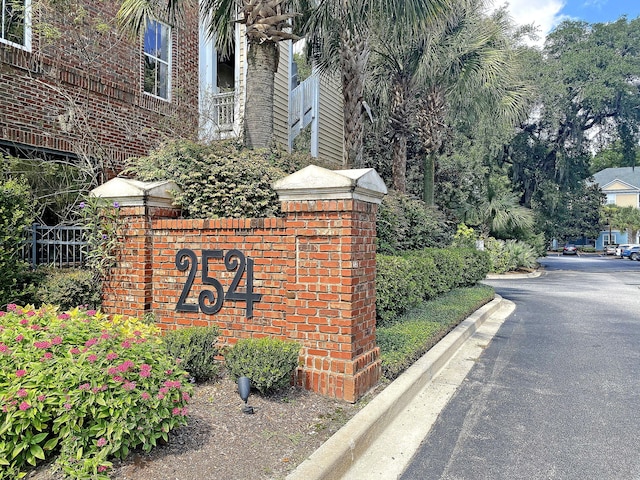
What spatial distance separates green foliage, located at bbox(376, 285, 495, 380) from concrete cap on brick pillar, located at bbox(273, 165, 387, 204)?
185 centimetres

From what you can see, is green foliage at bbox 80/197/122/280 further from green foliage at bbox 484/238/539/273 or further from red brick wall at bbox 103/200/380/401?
green foliage at bbox 484/238/539/273

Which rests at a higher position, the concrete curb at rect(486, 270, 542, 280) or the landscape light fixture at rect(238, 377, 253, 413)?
the landscape light fixture at rect(238, 377, 253, 413)

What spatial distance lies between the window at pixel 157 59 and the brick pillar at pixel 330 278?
724cm

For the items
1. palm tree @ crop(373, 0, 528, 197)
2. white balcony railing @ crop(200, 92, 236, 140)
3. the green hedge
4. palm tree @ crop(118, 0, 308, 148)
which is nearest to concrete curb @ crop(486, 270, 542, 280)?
palm tree @ crop(373, 0, 528, 197)

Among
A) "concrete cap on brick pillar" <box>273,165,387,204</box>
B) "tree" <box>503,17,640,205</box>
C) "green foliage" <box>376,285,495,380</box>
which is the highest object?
"tree" <box>503,17,640,205</box>

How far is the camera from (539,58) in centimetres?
2894

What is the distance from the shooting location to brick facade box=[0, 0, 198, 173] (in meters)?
7.50

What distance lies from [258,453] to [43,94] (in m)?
7.31

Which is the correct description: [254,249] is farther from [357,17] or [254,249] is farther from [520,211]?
[520,211]

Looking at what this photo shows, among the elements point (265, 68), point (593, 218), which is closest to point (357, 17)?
point (265, 68)

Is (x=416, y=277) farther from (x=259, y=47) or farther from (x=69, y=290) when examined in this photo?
(x=69, y=290)

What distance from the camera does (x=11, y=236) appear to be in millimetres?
5008

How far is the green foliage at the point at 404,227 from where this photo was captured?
29.2 feet

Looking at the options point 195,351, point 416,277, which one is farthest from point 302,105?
point 195,351
